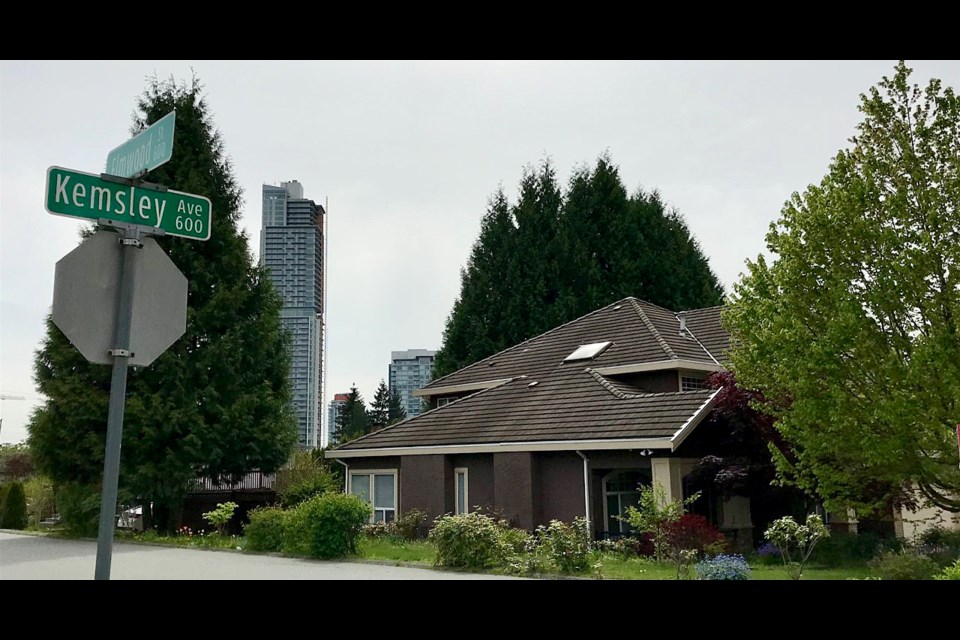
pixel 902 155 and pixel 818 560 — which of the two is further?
pixel 818 560

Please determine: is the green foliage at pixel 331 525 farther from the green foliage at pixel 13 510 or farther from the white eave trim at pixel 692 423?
the green foliage at pixel 13 510

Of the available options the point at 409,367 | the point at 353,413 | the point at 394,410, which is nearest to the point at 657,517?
the point at 353,413

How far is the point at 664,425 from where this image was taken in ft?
63.8

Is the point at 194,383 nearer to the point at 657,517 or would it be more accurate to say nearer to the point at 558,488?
the point at 558,488

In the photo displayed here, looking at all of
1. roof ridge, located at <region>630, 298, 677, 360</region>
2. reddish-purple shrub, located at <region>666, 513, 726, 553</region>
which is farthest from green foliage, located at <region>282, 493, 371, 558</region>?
roof ridge, located at <region>630, 298, 677, 360</region>

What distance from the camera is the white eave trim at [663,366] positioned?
2291 cm

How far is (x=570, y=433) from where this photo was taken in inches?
846

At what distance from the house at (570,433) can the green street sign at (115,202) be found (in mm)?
15823

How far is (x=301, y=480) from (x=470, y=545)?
41.1ft

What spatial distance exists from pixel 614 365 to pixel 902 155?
458 inches

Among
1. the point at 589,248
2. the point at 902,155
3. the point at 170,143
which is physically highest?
the point at 589,248

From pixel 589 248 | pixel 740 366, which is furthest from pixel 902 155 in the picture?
pixel 589 248

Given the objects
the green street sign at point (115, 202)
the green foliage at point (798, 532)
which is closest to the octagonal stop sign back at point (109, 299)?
the green street sign at point (115, 202)
